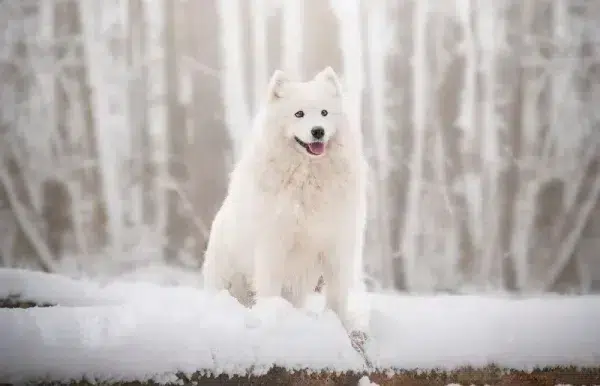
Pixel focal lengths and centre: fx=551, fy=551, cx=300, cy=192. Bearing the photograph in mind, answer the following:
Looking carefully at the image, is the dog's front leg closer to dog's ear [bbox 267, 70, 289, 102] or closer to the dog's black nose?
the dog's black nose

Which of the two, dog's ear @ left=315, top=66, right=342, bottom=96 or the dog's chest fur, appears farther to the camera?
dog's ear @ left=315, top=66, right=342, bottom=96

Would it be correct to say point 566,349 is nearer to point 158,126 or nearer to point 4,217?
point 158,126

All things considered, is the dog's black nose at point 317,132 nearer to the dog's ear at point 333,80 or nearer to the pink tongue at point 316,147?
the pink tongue at point 316,147

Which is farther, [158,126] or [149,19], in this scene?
[158,126]

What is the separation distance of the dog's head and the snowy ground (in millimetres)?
757

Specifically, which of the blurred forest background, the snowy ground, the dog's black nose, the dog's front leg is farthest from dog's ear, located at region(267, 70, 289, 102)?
the blurred forest background

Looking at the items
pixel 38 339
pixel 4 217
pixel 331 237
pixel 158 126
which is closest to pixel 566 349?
pixel 331 237

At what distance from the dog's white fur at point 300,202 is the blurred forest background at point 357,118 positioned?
48.2 inches

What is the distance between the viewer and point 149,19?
3.99 meters

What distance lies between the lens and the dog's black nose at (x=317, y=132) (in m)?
2.52

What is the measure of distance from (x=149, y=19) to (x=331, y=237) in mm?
2380

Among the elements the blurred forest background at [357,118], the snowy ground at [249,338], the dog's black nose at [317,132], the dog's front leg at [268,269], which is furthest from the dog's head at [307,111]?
the blurred forest background at [357,118]

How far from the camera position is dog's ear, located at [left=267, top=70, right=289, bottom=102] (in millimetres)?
2678

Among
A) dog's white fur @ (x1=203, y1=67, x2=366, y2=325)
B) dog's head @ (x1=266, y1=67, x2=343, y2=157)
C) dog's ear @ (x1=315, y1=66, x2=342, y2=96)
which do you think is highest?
dog's ear @ (x1=315, y1=66, x2=342, y2=96)
